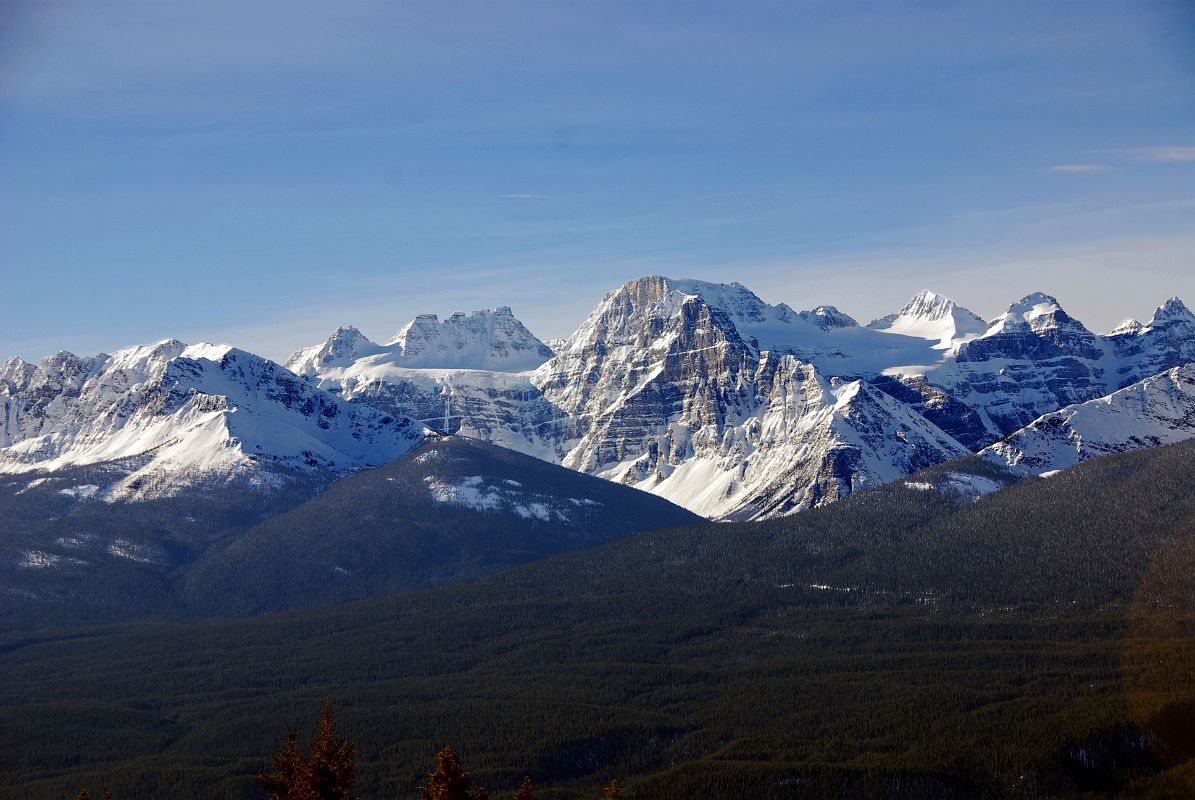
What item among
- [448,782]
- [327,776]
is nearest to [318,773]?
[327,776]

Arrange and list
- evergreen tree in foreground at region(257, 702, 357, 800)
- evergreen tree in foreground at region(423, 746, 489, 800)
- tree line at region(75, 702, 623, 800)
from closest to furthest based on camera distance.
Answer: evergreen tree in foreground at region(257, 702, 357, 800) → tree line at region(75, 702, 623, 800) → evergreen tree in foreground at region(423, 746, 489, 800)

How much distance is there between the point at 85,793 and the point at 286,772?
1626 cm

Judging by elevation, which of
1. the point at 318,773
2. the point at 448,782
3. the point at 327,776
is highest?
the point at 318,773

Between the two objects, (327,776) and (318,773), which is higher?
(318,773)

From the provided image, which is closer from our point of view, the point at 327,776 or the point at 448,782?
the point at 327,776

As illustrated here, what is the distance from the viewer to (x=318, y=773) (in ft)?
299

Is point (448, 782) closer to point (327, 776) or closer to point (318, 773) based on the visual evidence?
point (327, 776)

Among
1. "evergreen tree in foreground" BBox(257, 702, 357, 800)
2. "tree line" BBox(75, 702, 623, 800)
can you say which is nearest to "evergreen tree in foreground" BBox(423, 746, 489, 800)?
"tree line" BBox(75, 702, 623, 800)

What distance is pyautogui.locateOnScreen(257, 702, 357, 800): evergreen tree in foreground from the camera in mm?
90750

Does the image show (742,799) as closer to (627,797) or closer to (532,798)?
(627,797)

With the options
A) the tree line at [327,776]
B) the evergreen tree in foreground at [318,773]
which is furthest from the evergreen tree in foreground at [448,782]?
the evergreen tree in foreground at [318,773]

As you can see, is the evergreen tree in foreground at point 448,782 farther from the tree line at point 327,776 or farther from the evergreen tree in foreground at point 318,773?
the evergreen tree in foreground at point 318,773

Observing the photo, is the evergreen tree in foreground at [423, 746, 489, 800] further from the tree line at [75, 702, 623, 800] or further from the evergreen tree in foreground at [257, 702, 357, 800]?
the evergreen tree in foreground at [257, 702, 357, 800]

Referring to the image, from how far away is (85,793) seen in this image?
330 feet
